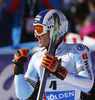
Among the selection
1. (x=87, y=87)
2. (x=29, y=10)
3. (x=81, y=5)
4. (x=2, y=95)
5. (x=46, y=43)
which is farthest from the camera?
(x=81, y=5)

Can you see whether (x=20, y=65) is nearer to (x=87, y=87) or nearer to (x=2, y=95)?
(x=87, y=87)

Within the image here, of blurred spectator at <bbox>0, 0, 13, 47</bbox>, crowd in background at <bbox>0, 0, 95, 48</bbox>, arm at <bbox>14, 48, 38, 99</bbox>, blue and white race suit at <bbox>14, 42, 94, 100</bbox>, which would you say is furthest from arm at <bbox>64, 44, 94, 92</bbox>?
blurred spectator at <bbox>0, 0, 13, 47</bbox>

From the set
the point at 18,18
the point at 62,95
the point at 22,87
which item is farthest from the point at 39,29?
the point at 18,18

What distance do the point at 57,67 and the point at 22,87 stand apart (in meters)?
0.54

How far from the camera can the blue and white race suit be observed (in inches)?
117

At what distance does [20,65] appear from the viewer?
302cm

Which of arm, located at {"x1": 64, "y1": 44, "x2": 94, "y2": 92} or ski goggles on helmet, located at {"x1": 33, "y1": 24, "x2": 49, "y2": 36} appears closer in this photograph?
arm, located at {"x1": 64, "y1": 44, "x2": 94, "y2": 92}

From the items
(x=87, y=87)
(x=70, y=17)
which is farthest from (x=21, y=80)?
(x=70, y=17)

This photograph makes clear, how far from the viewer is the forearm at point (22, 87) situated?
3.06 meters

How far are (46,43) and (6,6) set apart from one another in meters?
5.13

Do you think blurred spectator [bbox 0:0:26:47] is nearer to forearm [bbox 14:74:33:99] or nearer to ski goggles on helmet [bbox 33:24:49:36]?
forearm [bbox 14:74:33:99]

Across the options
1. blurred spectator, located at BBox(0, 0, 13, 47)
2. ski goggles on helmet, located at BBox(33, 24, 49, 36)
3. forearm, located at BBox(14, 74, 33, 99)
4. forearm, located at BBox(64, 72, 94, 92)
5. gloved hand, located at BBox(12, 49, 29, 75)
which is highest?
ski goggles on helmet, located at BBox(33, 24, 49, 36)

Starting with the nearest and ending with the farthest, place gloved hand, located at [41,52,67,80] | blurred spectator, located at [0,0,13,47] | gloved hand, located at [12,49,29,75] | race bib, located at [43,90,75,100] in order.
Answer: gloved hand, located at [41,52,67,80], gloved hand, located at [12,49,29,75], race bib, located at [43,90,75,100], blurred spectator, located at [0,0,13,47]

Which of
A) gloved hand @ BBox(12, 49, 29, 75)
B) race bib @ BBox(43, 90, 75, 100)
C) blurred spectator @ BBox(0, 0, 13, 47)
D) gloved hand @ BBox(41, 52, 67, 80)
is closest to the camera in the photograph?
gloved hand @ BBox(41, 52, 67, 80)
